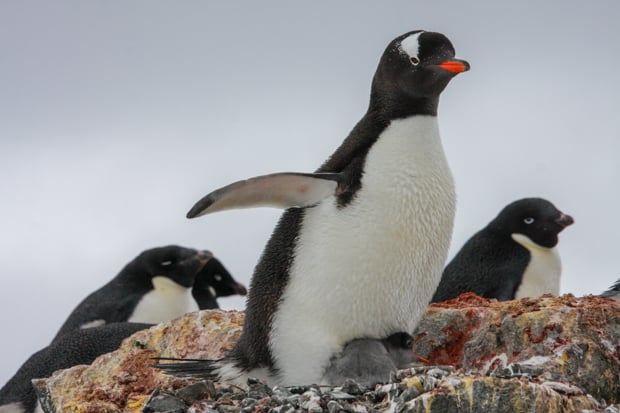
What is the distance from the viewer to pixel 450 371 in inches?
179

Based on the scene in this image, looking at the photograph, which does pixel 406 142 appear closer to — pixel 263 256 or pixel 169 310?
pixel 263 256

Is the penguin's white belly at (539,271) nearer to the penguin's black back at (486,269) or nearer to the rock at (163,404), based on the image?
the penguin's black back at (486,269)

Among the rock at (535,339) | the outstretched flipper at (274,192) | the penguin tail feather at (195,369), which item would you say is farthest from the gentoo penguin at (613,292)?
the penguin tail feather at (195,369)

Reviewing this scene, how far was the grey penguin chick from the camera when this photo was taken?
4.90m

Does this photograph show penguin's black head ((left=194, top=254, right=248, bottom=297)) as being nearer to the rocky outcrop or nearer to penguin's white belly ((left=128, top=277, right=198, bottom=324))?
penguin's white belly ((left=128, top=277, right=198, bottom=324))

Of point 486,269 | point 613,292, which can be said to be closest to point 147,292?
point 486,269

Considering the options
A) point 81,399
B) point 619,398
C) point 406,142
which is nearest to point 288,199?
point 406,142

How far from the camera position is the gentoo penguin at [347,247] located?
5148mm

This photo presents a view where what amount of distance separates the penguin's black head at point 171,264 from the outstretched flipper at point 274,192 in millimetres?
5542

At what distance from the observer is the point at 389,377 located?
15.9ft

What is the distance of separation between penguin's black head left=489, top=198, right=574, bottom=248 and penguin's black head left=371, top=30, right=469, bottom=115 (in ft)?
13.2

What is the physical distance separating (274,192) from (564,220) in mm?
5170

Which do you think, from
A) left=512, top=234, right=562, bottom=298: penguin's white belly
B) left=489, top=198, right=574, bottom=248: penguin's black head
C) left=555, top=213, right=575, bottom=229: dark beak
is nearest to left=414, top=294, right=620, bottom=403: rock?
left=512, top=234, right=562, bottom=298: penguin's white belly

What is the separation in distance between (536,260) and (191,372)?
491 cm
